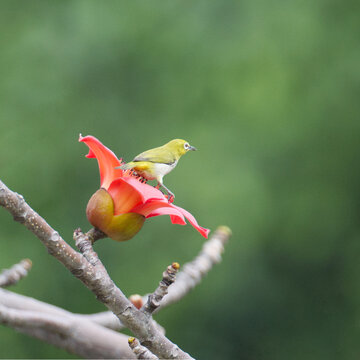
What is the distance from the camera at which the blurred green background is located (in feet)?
20.7

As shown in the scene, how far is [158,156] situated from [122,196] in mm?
113

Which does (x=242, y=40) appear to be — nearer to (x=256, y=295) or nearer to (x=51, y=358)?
(x=256, y=295)

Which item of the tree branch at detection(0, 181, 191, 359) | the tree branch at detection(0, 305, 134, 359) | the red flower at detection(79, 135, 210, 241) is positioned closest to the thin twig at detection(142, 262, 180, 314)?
the tree branch at detection(0, 181, 191, 359)

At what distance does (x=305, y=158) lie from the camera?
23.7ft

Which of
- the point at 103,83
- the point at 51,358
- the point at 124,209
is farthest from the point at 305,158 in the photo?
the point at 124,209

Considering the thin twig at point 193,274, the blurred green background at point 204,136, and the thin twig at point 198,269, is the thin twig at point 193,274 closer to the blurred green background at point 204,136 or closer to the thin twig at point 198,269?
the thin twig at point 198,269

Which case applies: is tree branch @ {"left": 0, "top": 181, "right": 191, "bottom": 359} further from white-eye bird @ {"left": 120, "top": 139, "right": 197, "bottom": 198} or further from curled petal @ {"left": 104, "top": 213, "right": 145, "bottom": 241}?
white-eye bird @ {"left": 120, "top": 139, "right": 197, "bottom": 198}

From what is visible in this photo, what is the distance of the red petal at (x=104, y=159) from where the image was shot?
106cm

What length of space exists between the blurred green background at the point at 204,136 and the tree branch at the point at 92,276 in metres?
4.79

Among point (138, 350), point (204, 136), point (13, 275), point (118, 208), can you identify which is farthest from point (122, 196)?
point (204, 136)

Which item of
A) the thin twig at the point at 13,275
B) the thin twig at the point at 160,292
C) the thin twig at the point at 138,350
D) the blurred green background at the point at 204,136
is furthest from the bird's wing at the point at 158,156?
the blurred green background at the point at 204,136

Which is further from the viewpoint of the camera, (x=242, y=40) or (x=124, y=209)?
(x=242, y=40)

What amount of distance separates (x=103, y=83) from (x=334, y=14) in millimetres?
3107

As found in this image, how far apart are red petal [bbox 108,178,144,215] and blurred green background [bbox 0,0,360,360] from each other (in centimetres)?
475
